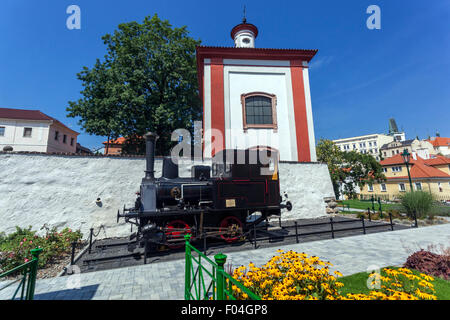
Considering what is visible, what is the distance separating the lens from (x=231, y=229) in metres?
7.29

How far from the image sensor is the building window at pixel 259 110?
14.0 m

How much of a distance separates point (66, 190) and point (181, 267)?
6.40 meters

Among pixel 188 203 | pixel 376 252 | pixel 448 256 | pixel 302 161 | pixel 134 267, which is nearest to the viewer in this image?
pixel 448 256

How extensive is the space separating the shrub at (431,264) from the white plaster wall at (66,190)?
368 inches

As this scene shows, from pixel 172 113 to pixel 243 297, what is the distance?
13.8 metres

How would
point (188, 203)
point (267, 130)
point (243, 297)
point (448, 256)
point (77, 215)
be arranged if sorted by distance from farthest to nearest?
1. point (267, 130)
2. point (77, 215)
3. point (188, 203)
4. point (448, 256)
5. point (243, 297)

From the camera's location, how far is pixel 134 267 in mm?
5352

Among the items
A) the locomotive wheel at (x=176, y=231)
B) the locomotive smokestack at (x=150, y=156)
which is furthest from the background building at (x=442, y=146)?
the locomotive smokestack at (x=150, y=156)

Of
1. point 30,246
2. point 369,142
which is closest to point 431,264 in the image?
point 30,246

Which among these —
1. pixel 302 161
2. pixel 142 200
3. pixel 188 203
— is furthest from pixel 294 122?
pixel 142 200

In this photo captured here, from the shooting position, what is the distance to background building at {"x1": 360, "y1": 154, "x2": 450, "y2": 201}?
2642 centimetres

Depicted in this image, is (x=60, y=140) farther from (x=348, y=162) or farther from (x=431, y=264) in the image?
(x=431, y=264)

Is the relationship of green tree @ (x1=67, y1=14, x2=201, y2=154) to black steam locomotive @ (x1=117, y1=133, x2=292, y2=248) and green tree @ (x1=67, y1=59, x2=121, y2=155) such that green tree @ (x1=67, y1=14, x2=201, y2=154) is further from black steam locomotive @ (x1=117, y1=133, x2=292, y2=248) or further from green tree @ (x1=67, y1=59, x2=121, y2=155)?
black steam locomotive @ (x1=117, y1=133, x2=292, y2=248)
